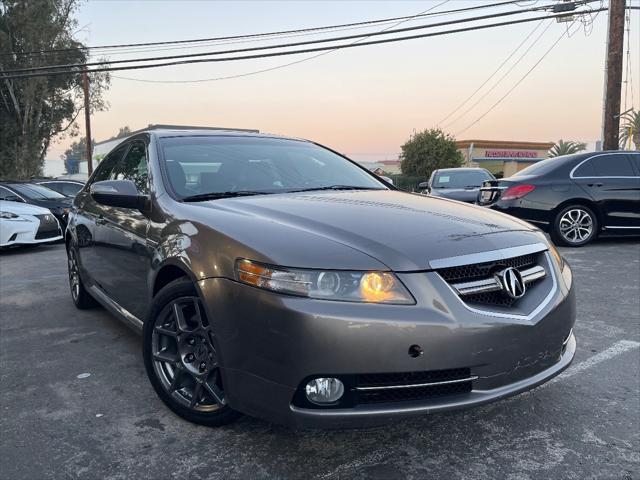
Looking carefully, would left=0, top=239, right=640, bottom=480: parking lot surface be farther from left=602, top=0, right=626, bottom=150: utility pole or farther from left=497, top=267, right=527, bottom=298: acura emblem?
left=602, top=0, right=626, bottom=150: utility pole

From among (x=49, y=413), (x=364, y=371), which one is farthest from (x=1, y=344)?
(x=364, y=371)

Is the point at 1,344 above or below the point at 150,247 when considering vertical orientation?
below

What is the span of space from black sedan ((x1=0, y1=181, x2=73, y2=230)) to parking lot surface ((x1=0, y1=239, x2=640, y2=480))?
9.09m

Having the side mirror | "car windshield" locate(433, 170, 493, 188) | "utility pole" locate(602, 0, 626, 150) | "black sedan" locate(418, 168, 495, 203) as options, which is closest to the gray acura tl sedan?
the side mirror

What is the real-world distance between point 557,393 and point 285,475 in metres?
1.64

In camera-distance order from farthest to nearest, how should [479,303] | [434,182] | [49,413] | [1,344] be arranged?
[434,182] → [1,344] → [49,413] → [479,303]

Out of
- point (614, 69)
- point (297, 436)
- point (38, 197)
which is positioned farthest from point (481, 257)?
point (614, 69)

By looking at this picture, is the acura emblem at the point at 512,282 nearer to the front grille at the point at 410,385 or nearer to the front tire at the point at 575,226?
the front grille at the point at 410,385

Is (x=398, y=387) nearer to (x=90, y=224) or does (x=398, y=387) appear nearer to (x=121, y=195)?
(x=121, y=195)

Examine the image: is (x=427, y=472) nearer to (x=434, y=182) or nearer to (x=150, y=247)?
(x=150, y=247)

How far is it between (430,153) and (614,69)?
23.3 m

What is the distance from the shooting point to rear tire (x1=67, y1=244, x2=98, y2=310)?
15.7 ft

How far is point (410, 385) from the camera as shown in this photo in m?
2.02

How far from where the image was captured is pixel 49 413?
2820 millimetres
